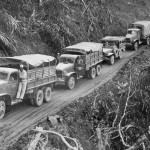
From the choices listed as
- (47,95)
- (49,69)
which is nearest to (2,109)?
(47,95)

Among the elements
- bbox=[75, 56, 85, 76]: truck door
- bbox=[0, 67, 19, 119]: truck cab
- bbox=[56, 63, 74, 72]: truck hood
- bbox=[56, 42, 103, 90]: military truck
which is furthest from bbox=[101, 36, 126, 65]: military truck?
bbox=[0, 67, 19, 119]: truck cab

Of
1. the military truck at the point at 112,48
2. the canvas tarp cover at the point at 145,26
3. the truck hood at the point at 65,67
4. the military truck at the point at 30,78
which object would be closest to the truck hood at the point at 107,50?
the military truck at the point at 112,48

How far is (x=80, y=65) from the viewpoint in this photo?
17.1m

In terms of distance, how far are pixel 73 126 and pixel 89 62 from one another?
22.7ft

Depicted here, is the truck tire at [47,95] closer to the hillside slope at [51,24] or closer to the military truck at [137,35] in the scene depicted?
the hillside slope at [51,24]

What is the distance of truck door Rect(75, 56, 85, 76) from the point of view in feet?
56.1

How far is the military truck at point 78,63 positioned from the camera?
53.1 feet

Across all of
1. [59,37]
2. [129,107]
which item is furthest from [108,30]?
[129,107]

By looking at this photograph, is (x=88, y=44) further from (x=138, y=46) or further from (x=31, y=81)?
(x=138, y=46)

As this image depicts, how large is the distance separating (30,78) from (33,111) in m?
1.52

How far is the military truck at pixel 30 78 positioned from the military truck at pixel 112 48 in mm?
8026

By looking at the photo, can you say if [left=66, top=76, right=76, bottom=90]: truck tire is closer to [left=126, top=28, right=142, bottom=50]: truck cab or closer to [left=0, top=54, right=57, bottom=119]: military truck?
[left=0, top=54, right=57, bottom=119]: military truck

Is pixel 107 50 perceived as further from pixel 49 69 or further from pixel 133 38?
pixel 49 69

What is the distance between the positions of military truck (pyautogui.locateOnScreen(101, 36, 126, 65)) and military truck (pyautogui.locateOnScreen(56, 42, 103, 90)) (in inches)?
105
